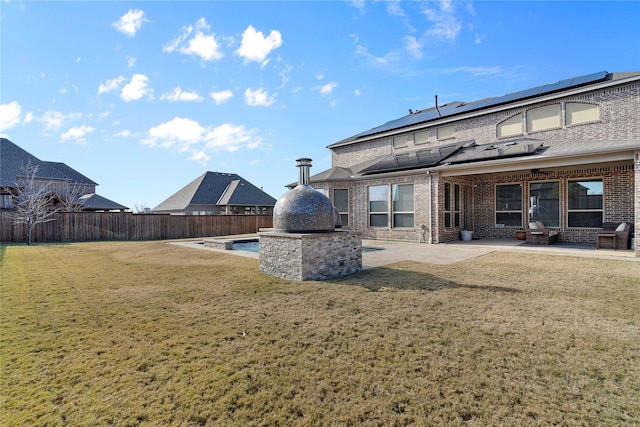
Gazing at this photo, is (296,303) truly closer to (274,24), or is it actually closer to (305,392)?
(305,392)

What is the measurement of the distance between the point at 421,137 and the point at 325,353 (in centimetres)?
1696

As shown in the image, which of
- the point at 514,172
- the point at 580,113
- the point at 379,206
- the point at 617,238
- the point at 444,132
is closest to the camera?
the point at 617,238

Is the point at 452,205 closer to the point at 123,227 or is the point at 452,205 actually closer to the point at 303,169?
the point at 303,169

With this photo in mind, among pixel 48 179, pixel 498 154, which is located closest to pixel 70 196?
pixel 48 179

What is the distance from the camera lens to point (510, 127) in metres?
14.6

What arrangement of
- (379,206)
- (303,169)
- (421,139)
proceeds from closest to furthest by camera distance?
(303,169) < (379,206) < (421,139)

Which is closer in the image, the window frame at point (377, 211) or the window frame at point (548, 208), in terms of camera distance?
the window frame at point (548, 208)

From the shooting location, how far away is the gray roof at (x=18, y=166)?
22656 mm

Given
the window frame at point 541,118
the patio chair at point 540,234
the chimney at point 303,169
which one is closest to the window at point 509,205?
the patio chair at point 540,234

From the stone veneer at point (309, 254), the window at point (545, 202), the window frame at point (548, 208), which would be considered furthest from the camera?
the window at point (545, 202)

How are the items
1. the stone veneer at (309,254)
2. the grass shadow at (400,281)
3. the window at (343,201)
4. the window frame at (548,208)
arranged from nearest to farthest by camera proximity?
the grass shadow at (400,281)
the stone veneer at (309,254)
the window frame at (548,208)
the window at (343,201)

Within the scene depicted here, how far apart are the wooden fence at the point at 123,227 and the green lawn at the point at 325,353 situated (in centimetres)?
1374

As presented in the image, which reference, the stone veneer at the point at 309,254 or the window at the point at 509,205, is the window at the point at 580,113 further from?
the stone veneer at the point at 309,254

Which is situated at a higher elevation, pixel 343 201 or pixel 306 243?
pixel 343 201
